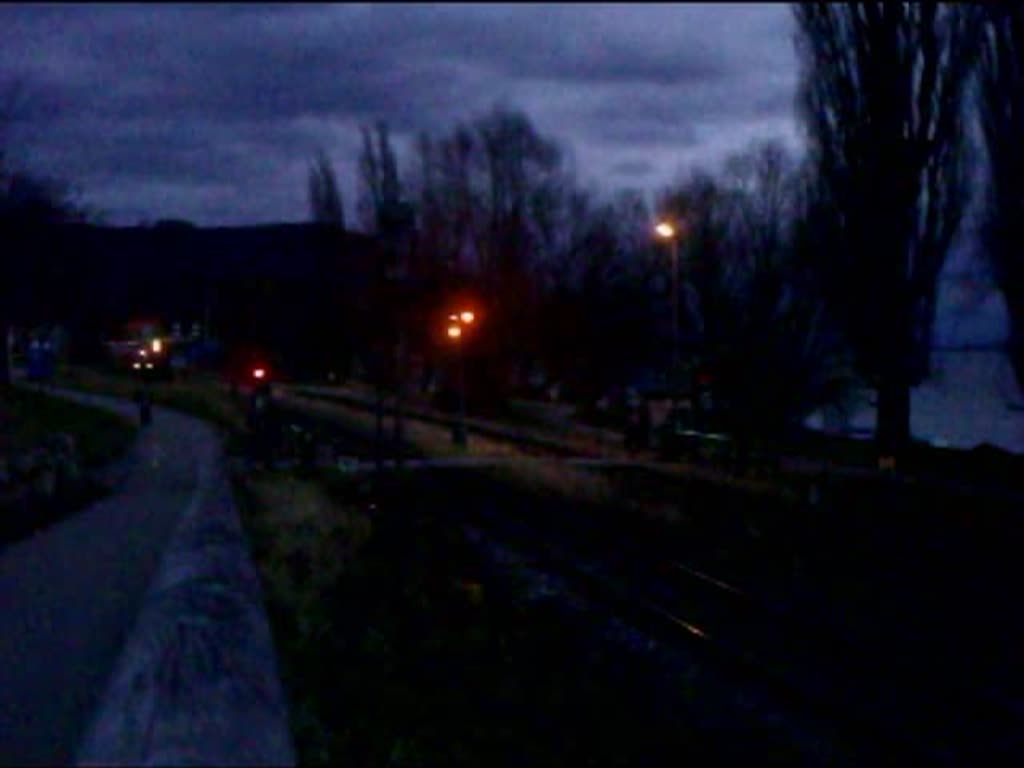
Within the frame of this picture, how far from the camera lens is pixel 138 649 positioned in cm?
1280

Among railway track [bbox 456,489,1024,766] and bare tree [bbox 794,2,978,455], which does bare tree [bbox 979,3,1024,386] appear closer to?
bare tree [bbox 794,2,978,455]

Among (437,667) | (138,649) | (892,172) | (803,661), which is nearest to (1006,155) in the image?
(892,172)

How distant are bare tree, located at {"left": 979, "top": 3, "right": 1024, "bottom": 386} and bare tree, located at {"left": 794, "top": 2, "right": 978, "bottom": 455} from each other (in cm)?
153

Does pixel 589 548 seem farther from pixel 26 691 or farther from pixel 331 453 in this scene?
pixel 331 453

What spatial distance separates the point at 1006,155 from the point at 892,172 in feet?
10.6

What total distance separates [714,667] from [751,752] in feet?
13.3

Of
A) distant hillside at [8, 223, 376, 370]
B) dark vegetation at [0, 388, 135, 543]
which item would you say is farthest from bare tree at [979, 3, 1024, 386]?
distant hillside at [8, 223, 376, 370]

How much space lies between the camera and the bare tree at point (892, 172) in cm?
3556

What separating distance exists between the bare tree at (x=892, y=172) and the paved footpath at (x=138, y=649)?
41.5ft

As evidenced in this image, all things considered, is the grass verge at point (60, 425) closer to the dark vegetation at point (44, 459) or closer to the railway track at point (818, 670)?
the dark vegetation at point (44, 459)

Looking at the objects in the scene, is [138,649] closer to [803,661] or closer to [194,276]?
[803,661]

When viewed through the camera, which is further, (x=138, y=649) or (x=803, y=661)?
(x=803, y=661)

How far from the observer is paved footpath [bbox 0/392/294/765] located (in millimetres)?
9773

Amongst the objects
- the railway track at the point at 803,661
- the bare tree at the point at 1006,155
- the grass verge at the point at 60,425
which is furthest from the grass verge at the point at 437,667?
the grass verge at the point at 60,425
